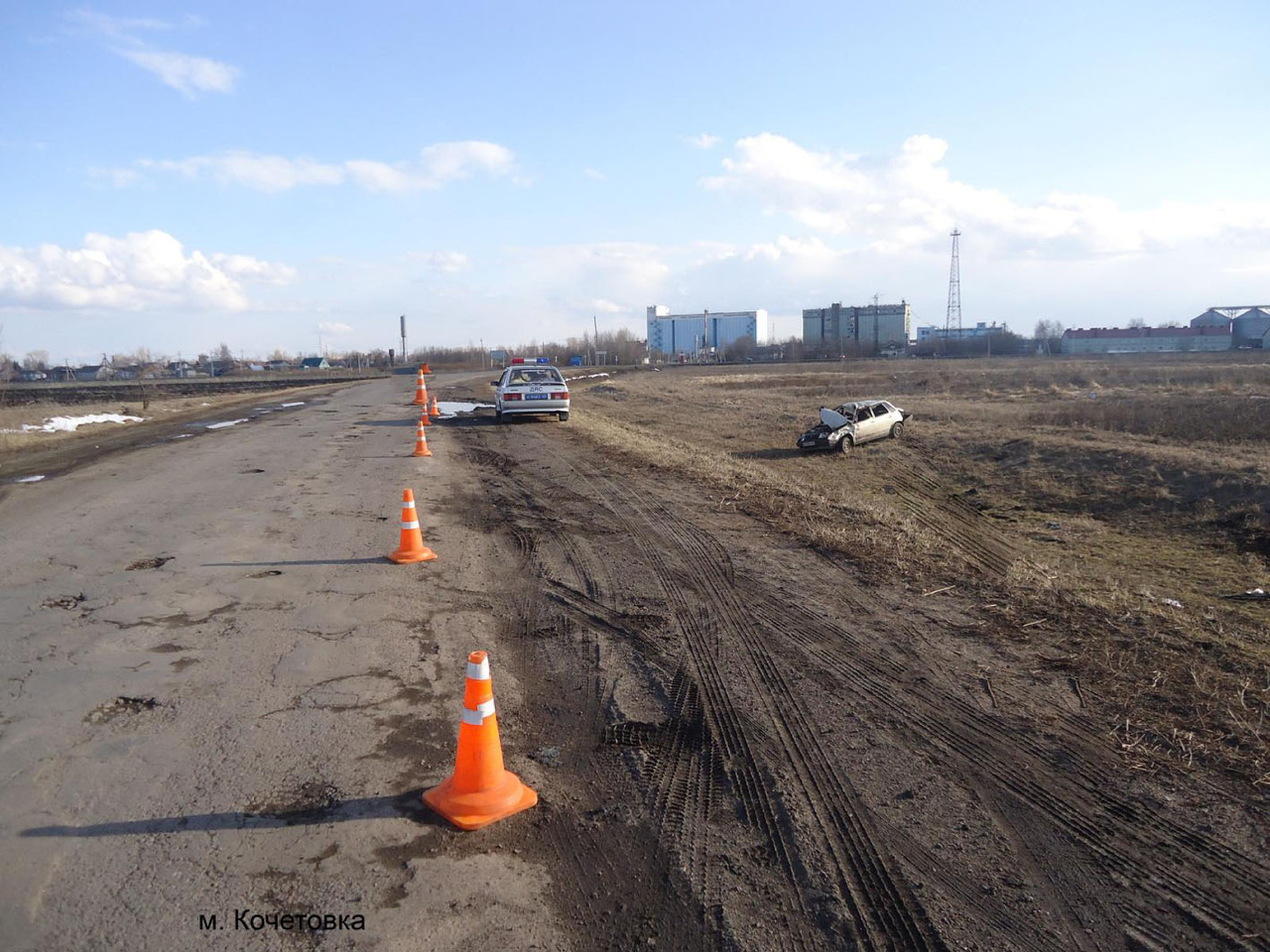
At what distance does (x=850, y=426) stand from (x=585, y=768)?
66.1 feet

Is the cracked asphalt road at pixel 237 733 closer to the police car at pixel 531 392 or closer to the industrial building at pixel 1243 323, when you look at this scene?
the police car at pixel 531 392

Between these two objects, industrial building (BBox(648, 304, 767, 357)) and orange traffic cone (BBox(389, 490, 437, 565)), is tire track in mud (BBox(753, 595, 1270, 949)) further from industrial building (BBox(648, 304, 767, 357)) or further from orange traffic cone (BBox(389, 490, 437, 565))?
industrial building (BBox(648, 304, 767, 357))

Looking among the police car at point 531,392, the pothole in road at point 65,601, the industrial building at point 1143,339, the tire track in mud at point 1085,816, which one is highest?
the industrial building at point 1143,339

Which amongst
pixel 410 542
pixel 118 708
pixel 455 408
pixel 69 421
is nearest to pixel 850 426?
pixel 455 408

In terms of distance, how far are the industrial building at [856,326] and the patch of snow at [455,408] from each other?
111m

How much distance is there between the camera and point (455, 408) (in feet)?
94.9

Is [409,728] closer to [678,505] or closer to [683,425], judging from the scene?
[678,505]

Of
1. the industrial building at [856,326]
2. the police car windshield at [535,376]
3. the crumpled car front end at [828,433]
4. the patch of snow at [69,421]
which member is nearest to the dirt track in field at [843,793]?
the crumpled car front end at [828,433]

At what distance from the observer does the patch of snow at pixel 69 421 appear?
902 inches

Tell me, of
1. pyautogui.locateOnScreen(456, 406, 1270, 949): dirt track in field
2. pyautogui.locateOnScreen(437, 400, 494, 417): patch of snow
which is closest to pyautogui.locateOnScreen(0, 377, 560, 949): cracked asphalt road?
pyautogui.locateOnScreen(456, 406, 1270, 949): dirt track in field

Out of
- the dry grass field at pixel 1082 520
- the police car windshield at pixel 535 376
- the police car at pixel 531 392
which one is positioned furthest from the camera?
the police car windshield at pixel 535 376

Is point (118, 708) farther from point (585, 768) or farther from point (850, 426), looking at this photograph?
point (850, 426)

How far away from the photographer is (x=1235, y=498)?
50.6ft

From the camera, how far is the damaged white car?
22906 mm
